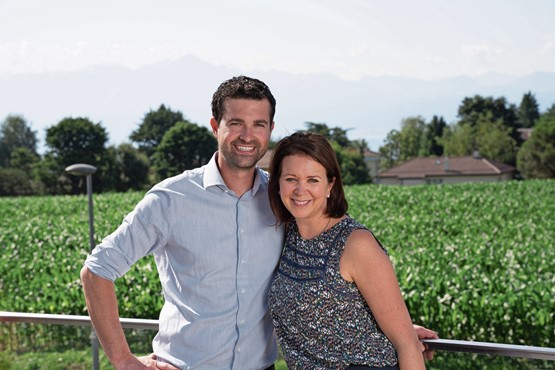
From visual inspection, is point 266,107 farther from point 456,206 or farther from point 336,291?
point 456,206

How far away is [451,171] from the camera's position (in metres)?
63.4

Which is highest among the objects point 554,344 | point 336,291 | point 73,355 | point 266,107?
point 266,107

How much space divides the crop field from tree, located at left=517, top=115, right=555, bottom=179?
124ft

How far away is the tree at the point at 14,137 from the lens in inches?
3034

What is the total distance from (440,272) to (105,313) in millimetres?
7951

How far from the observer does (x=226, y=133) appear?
240 cm

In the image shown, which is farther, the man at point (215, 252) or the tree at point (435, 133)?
the tree at point (435, 133)

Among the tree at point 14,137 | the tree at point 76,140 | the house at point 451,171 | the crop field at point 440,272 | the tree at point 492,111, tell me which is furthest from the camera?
the tree at point 14,137

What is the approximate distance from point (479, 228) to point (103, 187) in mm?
40018

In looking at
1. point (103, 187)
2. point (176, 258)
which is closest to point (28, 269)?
point (176, 258)

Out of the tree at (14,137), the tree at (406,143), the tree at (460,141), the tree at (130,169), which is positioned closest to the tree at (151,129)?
the tree at (14,137)

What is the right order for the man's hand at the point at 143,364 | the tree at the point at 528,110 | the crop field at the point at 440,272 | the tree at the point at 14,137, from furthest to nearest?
the tree at the point at 528,110
the tree at the point at 14,137
the crop field at the point at 440,272
the man's hand at the point at 143,364

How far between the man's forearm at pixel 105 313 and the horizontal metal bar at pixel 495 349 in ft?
3.12

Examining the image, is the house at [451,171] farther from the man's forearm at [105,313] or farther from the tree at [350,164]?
the man's forearm at [105,313]
